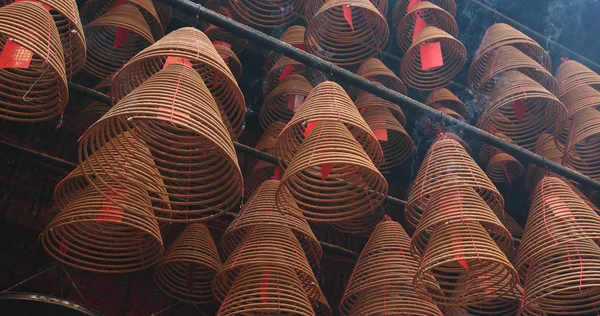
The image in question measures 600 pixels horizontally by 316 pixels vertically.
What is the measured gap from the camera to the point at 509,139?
4.22 meters

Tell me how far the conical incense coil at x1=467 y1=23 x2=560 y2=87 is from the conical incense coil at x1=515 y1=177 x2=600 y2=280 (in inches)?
42.5

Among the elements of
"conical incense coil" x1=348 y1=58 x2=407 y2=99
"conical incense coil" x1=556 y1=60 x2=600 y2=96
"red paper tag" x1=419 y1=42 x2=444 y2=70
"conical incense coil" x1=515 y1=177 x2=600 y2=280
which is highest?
"red paper tag" x1=419 y1=42 x2=444 y2=70

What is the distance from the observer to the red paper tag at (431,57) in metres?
3.39

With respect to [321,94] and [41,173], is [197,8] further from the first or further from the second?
[41,173]

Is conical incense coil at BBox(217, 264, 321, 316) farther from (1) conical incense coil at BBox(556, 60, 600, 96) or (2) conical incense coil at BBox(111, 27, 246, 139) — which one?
(1) conical incense coil at BBox(556, 60, 600, 96)

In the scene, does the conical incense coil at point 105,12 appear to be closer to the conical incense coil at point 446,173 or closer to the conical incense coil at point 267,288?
the conical incense coil at point 267,288

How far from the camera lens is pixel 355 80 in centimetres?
356

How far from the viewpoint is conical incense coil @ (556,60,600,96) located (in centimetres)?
428

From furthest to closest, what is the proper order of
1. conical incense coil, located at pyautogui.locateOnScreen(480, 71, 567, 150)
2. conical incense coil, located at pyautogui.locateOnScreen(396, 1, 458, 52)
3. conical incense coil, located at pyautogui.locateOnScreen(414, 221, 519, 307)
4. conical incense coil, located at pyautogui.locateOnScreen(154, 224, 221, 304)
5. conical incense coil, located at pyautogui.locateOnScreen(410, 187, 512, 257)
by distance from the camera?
conical incense coil, located at pyautogui.locateOnScreen(396, 1, 458, 52) → conical incense coil, located at pyautogui.locateOnScreen(480, 71, 567, 150) → conical incense coil, located at pyautogui.locateOnScreen(154, 224, 221, 304) → conical incense coil, located at pyautogui.locateOnScreen(410, 187, 512, 257) → conical incense coil, located at pyautogui.locateOnScreen(414, 221, 519, 307)

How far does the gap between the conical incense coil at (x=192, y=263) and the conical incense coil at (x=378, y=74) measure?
5.01ft

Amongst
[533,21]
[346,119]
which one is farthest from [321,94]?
[533,21]

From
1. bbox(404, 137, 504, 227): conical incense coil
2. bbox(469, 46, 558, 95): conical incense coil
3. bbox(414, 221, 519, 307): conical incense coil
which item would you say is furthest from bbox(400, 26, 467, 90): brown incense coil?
bbox(414, 221, 519, 307): conical incense coil

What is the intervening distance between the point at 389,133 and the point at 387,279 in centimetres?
149

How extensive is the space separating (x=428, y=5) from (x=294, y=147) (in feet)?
5.07
